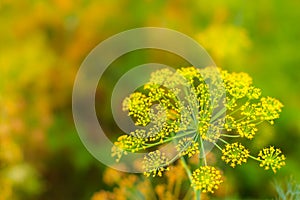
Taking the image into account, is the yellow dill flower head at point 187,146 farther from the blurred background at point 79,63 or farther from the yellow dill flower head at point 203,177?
the blurred background at point 79,63

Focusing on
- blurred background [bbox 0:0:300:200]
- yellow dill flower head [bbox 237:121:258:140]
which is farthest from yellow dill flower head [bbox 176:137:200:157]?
blurred background [bbox 0:0:300:200]

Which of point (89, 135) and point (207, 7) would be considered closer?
point (207, 7)

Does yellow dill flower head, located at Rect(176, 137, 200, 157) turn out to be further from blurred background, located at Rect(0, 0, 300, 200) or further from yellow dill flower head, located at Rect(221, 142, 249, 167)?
blurred background, located at Rect(0, 0, 300, 200)

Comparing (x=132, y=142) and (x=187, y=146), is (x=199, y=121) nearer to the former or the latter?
(x=187, y=146)

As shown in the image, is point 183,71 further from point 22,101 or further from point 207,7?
point 22,101

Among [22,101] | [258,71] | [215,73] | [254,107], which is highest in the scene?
[22,101]

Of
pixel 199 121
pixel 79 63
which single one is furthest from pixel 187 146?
pixel 79 63

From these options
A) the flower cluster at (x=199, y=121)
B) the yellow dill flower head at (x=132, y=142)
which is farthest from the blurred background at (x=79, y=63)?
the yellow dill flower head at (x=132, y=142)

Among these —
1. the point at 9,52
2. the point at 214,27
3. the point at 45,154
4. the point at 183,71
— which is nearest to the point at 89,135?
the point at 45,154
